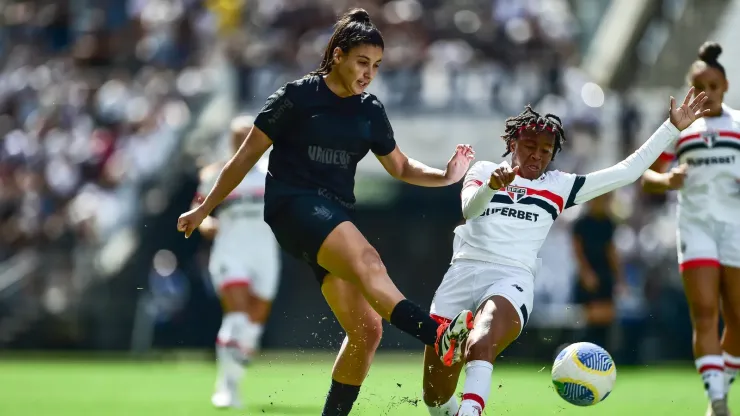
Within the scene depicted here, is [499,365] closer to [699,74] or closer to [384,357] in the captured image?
[384,357]

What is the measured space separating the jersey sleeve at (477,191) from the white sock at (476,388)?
3.28 feet

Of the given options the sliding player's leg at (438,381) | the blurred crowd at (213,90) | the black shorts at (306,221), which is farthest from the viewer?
the blurred crowd at (213,90)

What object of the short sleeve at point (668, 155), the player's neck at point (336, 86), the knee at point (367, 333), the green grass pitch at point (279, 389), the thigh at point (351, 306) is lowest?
the green grass pitch at point (279, 389)

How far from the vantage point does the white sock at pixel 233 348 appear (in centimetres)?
1303

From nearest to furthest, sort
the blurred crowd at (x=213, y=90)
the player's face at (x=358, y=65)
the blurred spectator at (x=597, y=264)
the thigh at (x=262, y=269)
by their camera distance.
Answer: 1. the player's face at (x=358, y=65)
2. the thigh at (x=262, y=269)
3. the blurred spectator at (x=597, y=264)
4. the blurred crowd at (x=213, y=90)

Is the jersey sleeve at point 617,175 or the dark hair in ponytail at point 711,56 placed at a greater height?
the dark hair in ponytail at point 711,56

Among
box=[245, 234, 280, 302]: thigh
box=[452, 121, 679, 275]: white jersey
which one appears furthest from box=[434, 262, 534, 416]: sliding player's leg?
box=[245, 234, 280, 302]: thigh

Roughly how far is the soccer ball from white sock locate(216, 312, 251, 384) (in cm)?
499

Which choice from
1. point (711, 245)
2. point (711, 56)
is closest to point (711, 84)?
point (711, 56)

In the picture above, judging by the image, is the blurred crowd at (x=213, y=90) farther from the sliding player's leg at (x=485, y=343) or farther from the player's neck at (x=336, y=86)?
the player's neck at (x=336, y=86)

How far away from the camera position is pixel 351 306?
8695 mm

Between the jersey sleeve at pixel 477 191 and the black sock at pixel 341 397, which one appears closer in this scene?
the jersey sleeve at pixel 477 191

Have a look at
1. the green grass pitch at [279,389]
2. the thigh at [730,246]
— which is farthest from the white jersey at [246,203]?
the thigh at [730,246]

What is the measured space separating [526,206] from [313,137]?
4.80 feet
